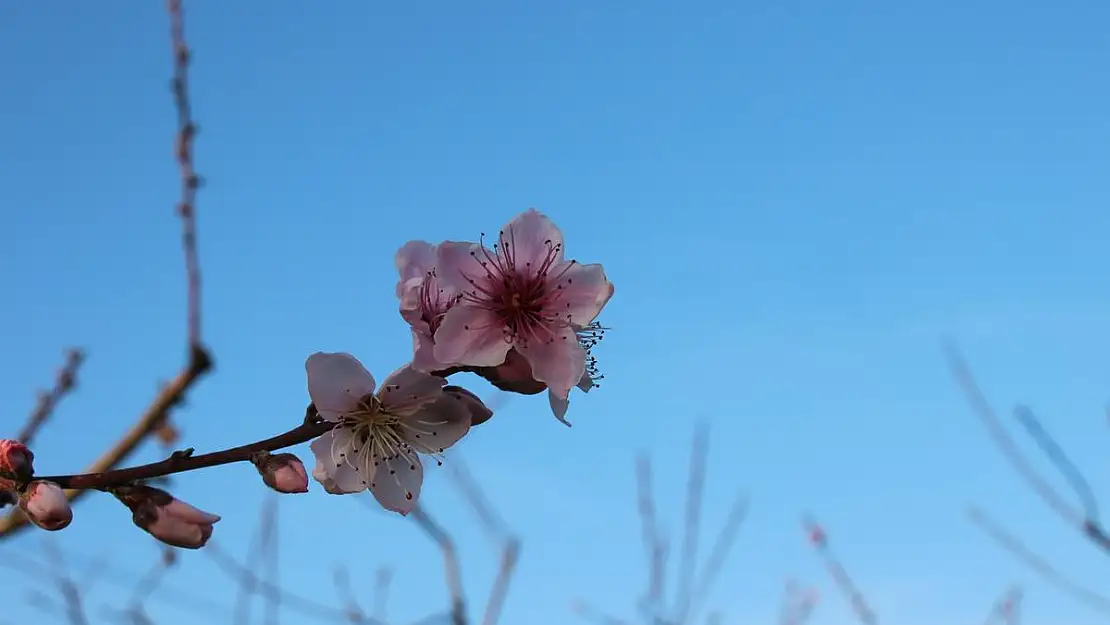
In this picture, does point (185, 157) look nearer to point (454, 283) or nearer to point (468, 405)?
point (454, 283)

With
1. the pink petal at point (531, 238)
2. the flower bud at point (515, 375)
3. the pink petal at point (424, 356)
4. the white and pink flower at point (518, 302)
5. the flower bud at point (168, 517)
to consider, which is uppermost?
the pink petal at point (531, 238)

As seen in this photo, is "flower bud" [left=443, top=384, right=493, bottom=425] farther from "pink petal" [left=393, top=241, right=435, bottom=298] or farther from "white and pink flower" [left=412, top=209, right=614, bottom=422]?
"pink petal" [left=393, top=241, right=435, bottom=298]

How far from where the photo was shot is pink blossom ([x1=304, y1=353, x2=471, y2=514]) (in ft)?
5.59

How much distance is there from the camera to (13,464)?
4.72ft

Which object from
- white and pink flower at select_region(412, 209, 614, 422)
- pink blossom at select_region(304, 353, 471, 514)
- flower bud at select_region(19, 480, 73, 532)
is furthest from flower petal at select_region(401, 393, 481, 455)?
flower bud at select_region(19, 480, 73, 532)

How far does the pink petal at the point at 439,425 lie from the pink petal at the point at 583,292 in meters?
0.27

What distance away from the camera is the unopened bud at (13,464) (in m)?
1.44

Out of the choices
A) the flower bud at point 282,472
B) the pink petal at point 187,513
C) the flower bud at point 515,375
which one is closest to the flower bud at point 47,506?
the pink petal at point 187,513

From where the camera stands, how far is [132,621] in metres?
4.01

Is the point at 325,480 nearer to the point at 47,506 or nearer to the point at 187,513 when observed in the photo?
the point at 187,513

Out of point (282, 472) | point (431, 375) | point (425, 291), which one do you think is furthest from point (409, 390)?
point (282, 472)

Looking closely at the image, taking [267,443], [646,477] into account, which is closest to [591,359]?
[267,443]

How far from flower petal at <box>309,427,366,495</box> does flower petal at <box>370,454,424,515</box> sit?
0.26 feet

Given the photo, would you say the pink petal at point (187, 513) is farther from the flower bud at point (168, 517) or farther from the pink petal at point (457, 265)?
the pink petal at point (457, 265)
